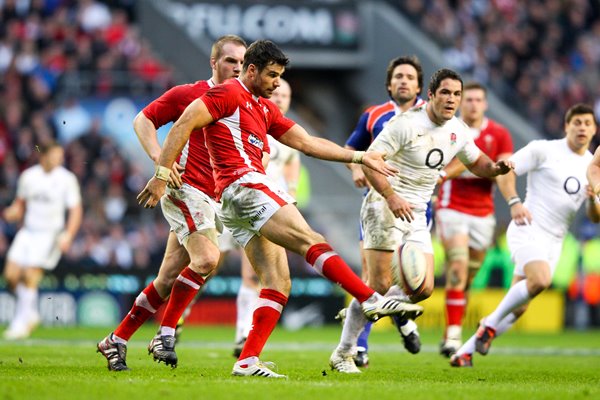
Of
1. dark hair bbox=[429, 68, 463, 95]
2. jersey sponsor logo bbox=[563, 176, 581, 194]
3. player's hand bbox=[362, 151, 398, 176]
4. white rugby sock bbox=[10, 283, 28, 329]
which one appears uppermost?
dark hair bbox=[429, 68, 463, 95]

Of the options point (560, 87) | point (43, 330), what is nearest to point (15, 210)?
point (43, 330)

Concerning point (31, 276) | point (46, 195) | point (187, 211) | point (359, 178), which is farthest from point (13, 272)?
point (187, 211)

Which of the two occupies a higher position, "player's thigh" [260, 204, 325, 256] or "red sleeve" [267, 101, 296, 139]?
"red sleeve" [267, 101, 296, 139]

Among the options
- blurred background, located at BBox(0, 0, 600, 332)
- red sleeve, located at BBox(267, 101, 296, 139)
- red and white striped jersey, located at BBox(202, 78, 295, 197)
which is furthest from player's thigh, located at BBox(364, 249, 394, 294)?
blurred background, located at BBox(0, 0, 600, 332)

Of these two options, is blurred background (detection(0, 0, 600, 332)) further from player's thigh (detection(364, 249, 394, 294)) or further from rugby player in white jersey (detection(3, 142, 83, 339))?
player's thigh (detection(364, 249, 394, 294))

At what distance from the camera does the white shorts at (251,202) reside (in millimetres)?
8656

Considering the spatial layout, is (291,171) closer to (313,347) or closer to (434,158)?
(313,347)

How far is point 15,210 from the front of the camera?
16.4 meters

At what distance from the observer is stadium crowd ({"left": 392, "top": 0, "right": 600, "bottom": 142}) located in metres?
28.7

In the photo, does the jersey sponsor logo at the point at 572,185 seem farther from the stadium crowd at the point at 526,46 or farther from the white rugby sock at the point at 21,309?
the stadium crowd at the point at 526,46

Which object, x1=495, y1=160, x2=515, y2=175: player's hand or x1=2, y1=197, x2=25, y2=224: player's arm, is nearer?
x1=495, y1=160, x2=515, y2=175: player's hand

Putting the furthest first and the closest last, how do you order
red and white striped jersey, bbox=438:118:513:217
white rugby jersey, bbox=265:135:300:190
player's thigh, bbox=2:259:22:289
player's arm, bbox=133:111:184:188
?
player's thigh, bbox=2:259:22:289
red and white striped jersey, bbox=438:118:513:217
white rugby jersey, bbox=265:135:300:190
player's arm, bbox=133:111:184:188

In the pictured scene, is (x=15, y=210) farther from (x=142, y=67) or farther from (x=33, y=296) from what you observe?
(x=142, y=67)

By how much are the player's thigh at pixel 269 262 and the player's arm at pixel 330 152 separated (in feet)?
2.59
